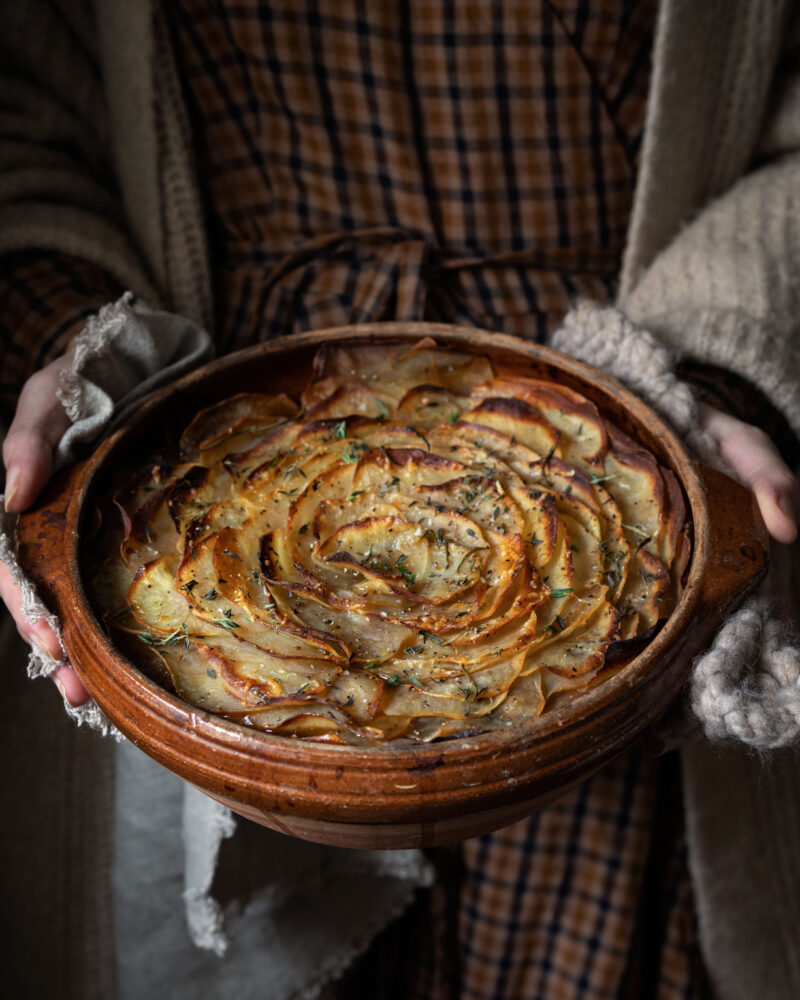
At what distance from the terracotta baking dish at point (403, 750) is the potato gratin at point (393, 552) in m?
0.03

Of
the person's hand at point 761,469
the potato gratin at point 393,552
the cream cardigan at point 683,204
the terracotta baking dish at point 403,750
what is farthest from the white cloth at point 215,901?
the person's hand at point 761,469

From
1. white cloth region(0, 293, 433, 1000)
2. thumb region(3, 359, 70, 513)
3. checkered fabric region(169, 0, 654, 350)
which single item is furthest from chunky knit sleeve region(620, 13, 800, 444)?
thumb region(3, 359, 70, 513)

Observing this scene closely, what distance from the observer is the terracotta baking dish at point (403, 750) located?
2.40 ft

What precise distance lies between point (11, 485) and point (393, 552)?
423mm

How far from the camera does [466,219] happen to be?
4.75 feet

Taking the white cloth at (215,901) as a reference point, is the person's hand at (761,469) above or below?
above

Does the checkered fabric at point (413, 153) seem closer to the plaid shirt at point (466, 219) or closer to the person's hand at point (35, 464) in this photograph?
the plaid shirt at point (466, 219)

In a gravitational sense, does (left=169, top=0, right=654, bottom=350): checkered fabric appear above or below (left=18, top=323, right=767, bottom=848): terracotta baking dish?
above

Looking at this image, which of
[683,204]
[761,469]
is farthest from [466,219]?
[761,469]

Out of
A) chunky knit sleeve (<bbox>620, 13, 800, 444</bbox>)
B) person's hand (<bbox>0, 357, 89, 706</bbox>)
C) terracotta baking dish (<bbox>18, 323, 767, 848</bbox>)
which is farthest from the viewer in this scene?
chunky knit sleeve (<bbox>620, 13, 800, 444</bbox>)

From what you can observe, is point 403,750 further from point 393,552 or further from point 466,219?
point 466,219

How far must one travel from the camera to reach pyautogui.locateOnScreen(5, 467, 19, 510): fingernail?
96cm

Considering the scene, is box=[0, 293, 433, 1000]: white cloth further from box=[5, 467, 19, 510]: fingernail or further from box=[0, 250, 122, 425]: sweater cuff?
box=[5, 467, 19, 510]: fingernail

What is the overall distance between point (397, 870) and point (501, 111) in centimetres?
122
